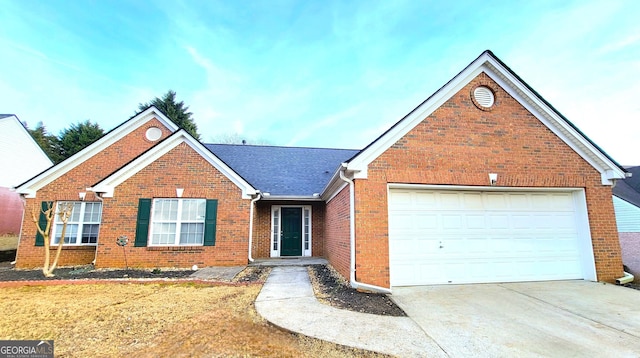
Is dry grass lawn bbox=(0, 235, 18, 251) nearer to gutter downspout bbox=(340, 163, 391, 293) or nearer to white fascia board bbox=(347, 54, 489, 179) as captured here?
gutter downspout bbox=(340, 163, 391, 293)

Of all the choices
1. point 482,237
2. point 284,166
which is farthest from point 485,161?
point 284,166

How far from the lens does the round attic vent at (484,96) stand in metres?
7.36

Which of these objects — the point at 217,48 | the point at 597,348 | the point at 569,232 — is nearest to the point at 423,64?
the point at 569,232

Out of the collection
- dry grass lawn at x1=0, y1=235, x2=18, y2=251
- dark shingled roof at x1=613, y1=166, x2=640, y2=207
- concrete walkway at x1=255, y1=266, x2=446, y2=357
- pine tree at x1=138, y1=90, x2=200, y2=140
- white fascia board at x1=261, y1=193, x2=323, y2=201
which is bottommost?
concrete walkway at x1=255, y1=266, x2=446, y2=357

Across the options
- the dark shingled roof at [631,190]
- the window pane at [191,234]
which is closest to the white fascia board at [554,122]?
the dark shingled roof at [631,190]

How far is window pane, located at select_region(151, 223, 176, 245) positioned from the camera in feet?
30.7

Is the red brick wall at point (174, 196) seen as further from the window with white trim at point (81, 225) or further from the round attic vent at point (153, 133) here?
the round attic vent at point (153, 133)

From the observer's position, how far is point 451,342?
3.57m

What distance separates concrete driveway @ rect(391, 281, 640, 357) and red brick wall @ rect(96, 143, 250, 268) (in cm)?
588

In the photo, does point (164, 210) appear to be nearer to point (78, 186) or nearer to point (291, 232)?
point (78, 186)

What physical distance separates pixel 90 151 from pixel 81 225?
307 cm

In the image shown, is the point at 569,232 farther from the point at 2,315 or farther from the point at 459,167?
the point at 2,315

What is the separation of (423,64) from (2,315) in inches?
568

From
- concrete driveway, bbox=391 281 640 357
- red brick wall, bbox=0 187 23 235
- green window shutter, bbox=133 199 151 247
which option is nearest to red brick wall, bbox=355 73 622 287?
concrete driveway, bbox=391 281 640 357
